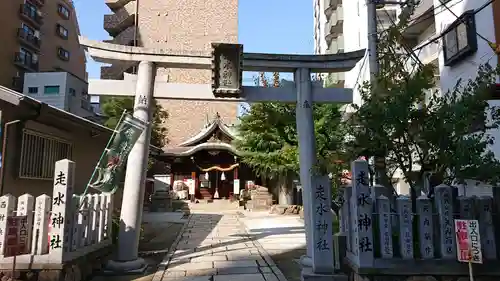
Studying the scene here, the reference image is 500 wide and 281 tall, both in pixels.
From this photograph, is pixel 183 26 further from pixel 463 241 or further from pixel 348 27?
pixel 463 241

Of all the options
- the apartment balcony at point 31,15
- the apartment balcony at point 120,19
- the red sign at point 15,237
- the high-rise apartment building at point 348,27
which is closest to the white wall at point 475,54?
the high-rise apartment building at point 348,27

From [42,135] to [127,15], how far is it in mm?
37244

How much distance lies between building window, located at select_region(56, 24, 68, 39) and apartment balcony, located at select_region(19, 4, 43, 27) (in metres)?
2.73

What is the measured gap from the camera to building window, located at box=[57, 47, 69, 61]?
132 ft

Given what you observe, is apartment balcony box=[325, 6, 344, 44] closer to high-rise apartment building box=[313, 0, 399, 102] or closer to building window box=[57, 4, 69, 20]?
high-rise apartment building box=[313, 0, 399, 102]

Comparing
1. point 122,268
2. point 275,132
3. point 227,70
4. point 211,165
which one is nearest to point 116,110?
point 211,165

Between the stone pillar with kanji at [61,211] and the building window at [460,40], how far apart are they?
11956 millimetres

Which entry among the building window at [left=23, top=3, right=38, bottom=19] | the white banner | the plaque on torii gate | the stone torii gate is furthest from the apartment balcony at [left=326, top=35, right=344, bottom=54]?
the building window at [left=23, top=3, right=38, bottom=19]

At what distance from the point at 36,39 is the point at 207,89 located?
113 feet

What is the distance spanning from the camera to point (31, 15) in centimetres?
3509

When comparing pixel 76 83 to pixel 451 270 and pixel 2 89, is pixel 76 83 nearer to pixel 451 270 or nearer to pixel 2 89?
pixel 2 89

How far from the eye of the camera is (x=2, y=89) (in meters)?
7.86

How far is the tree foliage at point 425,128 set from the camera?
20.5ft

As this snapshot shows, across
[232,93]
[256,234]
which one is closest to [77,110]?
[256,234]
